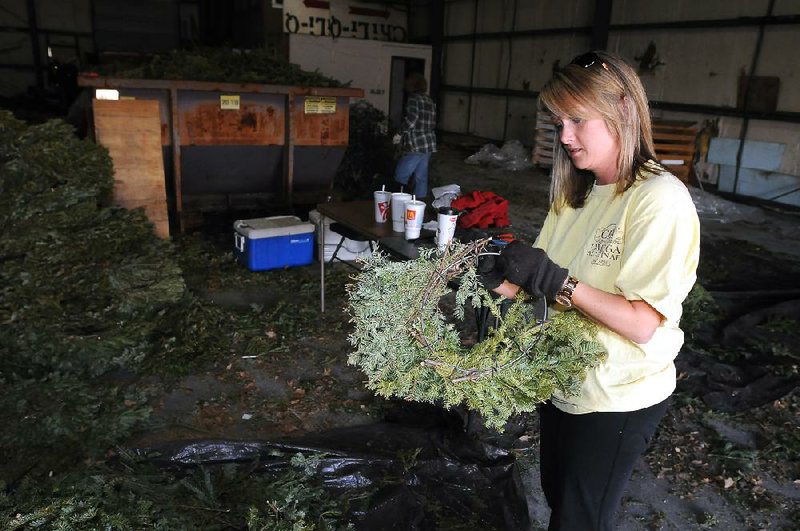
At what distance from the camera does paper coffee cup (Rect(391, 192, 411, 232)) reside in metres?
3.71

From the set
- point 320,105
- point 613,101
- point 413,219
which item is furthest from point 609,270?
point 320,105

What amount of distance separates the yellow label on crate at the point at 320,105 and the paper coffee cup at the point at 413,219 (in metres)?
3.53

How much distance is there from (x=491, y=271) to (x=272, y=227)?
14.3ft

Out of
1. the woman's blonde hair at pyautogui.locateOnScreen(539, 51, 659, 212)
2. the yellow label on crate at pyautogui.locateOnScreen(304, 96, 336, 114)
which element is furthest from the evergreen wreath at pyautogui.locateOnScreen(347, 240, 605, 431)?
the yellow label on crate at pyautogui.locateOnScreen(304, 96, 336, 114)

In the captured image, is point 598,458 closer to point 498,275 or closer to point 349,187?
point 498,275

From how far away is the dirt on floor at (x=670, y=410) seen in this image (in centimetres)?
300

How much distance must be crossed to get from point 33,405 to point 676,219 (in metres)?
3.07

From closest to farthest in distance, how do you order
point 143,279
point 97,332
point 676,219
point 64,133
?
point 676,219 → point 97,332 → point 143,279 → point 64,133

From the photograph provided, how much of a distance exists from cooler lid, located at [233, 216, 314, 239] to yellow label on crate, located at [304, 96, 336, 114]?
4.87 feet

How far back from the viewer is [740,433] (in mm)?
3559

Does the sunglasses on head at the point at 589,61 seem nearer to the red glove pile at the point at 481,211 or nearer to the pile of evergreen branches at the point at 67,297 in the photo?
the red glove pile at the point at 481,211

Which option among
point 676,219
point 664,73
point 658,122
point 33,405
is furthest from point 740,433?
point 664,73

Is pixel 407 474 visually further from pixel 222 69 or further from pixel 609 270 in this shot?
pixel 222 69

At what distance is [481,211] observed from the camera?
3619 mm
